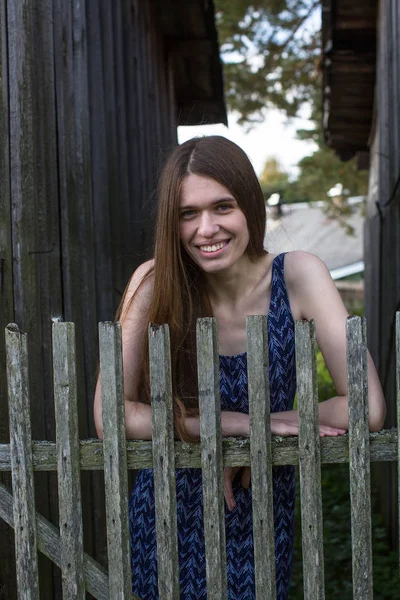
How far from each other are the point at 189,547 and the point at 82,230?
182cm

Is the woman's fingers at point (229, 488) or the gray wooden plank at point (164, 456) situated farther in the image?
the woman's fingers at point (229, 488)

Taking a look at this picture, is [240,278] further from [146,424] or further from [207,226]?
[146,424]

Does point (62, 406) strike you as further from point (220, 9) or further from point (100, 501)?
point (220, 9)

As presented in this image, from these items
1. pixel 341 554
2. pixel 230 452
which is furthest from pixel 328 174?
pixel 230 452

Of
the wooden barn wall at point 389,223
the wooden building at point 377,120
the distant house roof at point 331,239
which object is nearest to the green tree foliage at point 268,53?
the wooden building at point 377,120

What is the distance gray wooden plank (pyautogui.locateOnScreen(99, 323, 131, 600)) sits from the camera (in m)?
2.22

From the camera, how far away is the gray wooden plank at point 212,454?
2191 mm

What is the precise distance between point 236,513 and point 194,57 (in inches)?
255

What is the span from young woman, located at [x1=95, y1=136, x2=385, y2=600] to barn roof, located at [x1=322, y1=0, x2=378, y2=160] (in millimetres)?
5316

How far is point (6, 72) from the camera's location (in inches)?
124

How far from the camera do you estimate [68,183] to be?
12.8 ft

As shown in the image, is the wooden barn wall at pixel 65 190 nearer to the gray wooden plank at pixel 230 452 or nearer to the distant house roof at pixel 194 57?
the gray wooden plank at pixel 230 452

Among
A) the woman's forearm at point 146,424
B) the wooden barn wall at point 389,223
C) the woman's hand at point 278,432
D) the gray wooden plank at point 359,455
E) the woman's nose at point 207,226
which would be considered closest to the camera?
the gray wooden plank at point 359,455

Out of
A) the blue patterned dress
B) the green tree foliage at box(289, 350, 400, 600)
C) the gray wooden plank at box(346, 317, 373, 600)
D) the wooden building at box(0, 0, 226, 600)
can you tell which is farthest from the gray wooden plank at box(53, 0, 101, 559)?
the gray wooden plank at box(346, 317, 373, 600)
